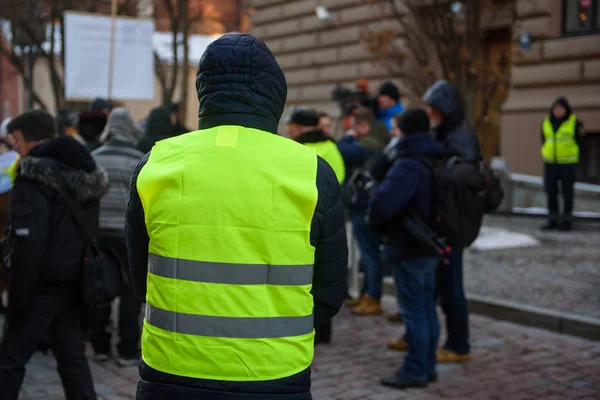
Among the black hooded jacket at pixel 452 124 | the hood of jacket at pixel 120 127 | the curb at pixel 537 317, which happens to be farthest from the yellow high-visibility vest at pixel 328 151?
the curb at pixel 537 317

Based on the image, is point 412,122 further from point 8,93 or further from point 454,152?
point 8,93

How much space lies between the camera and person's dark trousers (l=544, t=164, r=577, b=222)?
12.8m

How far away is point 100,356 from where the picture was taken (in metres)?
6.32

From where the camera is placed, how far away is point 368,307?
25.8 feet

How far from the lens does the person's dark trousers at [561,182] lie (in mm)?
12812

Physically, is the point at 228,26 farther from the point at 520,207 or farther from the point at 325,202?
the point at 325,202

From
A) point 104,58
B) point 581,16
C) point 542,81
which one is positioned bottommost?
point 104,58

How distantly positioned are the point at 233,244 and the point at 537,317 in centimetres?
535

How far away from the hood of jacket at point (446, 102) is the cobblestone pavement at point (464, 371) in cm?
180

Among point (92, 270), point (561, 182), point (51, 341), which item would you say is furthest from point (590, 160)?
point (51, 341)

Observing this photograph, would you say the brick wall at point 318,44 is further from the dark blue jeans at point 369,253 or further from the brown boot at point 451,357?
the brown boot at point 451,357

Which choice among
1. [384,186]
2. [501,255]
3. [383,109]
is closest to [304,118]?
[384,186]

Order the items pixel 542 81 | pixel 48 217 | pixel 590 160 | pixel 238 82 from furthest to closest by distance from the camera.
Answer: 1. pixel 542 81
2. pixel 590 160
3. pixel 48 217
4. pixel 238 82

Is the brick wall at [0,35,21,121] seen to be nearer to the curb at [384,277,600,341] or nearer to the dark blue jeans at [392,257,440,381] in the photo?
the curb at [384,277,600,341]
